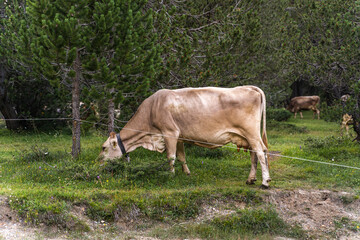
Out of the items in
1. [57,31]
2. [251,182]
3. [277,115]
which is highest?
[57,31]

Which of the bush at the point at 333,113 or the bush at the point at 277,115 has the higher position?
the bush at the point at 333,113

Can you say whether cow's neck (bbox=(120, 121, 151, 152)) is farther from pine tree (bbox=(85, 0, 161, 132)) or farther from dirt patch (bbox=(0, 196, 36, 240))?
dirt patch (bbox=(0, 196, 36, 240))

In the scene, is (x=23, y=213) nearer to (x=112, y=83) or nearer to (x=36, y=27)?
(x=112, y=83)

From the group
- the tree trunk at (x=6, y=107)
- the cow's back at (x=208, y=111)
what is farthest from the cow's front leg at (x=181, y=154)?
the tree trunk at (x=6, y=107)

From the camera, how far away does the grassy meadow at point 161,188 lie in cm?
720

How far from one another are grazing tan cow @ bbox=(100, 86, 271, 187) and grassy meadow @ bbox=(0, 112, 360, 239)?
1.58ft

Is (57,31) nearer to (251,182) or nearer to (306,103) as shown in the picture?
(251,182)

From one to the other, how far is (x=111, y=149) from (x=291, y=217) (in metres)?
4.36

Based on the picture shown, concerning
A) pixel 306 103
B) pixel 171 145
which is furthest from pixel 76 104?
pixel 306 103

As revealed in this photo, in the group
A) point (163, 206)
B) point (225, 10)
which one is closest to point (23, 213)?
point (163, 206)

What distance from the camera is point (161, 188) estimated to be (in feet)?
27.5

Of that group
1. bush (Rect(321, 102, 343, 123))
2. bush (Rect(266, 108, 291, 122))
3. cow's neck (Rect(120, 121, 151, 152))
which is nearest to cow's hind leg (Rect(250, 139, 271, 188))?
cow's neck (Rect(120, 121, 151, 152))

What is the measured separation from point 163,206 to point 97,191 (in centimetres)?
140

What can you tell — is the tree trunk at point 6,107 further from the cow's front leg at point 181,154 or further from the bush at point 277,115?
the bush at point 277,115
